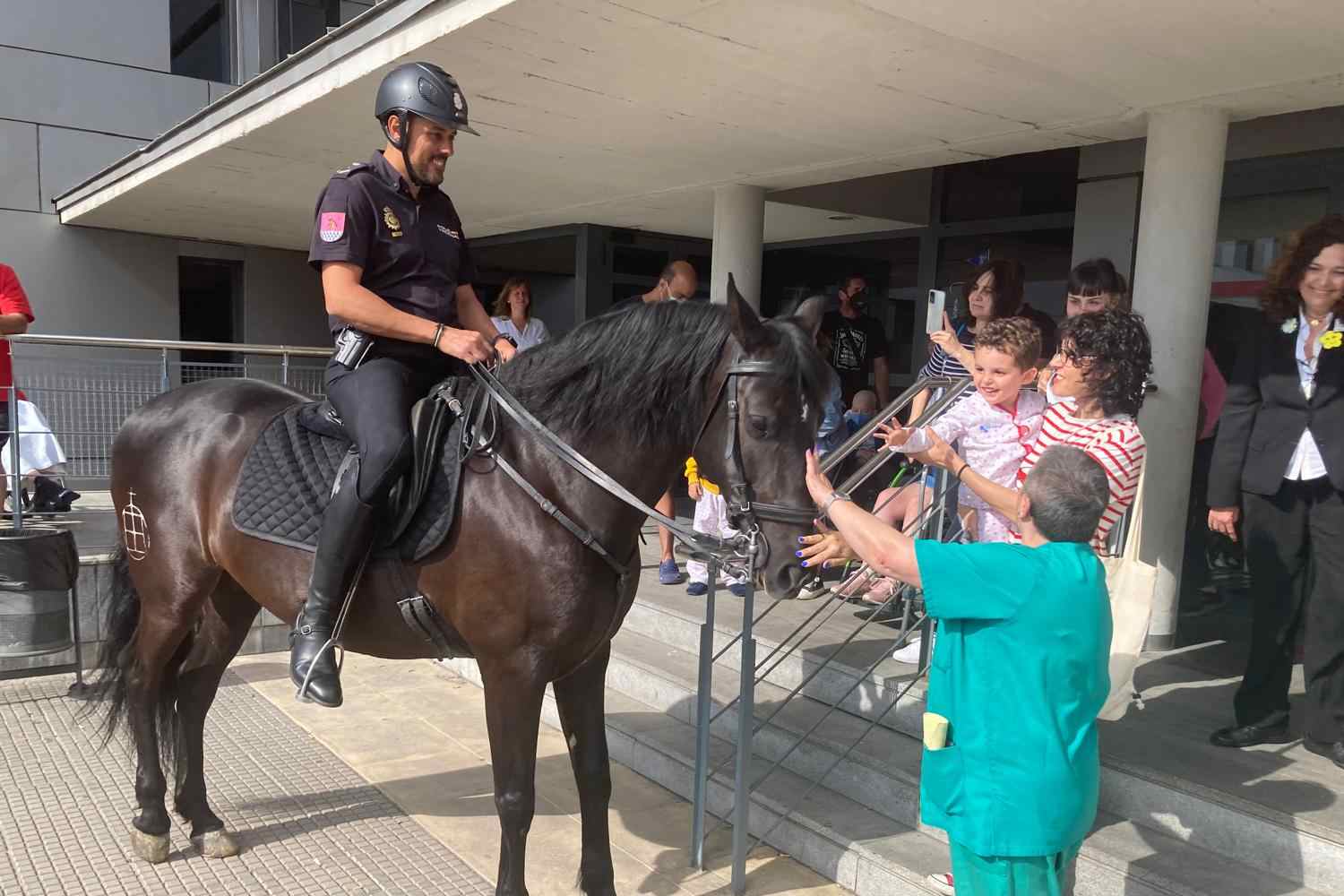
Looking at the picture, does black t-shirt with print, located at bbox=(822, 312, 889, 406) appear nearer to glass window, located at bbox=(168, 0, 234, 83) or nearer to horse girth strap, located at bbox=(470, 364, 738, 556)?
horse girth strap, located at bbox=(470, 364, 738, 556)

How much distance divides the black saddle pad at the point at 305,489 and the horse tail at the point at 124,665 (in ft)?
3.32

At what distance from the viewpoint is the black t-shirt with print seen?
6637 millimetres

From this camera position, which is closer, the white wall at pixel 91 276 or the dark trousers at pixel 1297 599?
the dark trousers at pixel 1297 599

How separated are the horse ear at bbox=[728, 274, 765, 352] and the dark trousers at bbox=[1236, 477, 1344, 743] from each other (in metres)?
2.24

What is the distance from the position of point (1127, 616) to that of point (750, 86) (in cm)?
320

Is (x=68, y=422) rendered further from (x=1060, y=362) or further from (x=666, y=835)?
(x=1060, y=362)

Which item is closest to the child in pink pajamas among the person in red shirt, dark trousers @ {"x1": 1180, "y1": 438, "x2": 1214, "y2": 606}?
dark trousers @ {"x1": 1180, "y1": 438, "x2": 1214, "y2": 606}

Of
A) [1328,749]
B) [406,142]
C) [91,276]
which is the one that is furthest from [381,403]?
[91,276]

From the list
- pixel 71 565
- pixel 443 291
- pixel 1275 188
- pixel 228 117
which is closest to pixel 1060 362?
pixel 443 291

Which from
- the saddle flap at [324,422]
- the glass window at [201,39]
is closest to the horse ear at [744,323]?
the saddle flap at [324,422]

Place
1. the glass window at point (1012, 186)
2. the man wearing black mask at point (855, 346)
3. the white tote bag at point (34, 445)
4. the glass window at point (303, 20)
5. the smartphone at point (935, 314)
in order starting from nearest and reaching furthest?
1. the smartphone at point (935, 314)
2. the white tote bag at point (34, 445)
3. the glass window at point (1012, 186)
4. the man wearing black mask at point (855, 346)
5. the glass window at point (303, 20)

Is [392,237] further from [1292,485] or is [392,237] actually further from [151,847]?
[1292,485]

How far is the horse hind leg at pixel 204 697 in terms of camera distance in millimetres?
3516

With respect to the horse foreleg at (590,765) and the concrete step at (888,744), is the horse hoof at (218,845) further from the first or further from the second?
the concrete step at (888,744)
